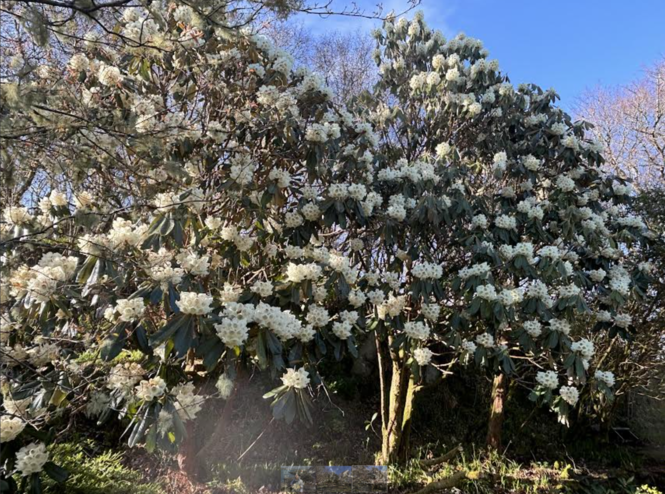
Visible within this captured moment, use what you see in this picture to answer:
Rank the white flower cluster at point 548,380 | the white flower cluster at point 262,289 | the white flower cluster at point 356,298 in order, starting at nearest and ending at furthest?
1. the white flower cluster at point 262,289
2. the white flower cluster at point 356,298
3. the white flower cluster at point 548,380

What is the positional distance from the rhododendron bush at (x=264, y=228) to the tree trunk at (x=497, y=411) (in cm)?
35

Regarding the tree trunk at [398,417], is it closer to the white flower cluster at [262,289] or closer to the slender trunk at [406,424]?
the slender trunk at [406,424]

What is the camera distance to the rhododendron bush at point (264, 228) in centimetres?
183

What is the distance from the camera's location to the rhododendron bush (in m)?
1.83

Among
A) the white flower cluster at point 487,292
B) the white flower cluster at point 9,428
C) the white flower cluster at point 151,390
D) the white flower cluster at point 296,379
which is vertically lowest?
the white flower cluster at point 9,428

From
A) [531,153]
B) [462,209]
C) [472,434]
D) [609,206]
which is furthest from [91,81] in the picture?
[472,434]

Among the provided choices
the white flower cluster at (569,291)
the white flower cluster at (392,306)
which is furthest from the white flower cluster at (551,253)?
the white flower cluster at (392,306)

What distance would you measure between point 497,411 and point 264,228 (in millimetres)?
2646

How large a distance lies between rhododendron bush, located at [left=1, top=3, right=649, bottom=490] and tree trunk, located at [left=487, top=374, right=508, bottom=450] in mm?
354

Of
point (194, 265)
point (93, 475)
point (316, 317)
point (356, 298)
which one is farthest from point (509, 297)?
point (93, 475)

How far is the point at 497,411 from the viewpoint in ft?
13.3

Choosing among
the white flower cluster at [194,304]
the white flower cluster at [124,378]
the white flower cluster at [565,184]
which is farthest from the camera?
the white flower cluster at [565,184]

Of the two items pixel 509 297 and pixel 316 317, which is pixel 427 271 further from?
pixel 316 317

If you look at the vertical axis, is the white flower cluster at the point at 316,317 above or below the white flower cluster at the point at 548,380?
above
